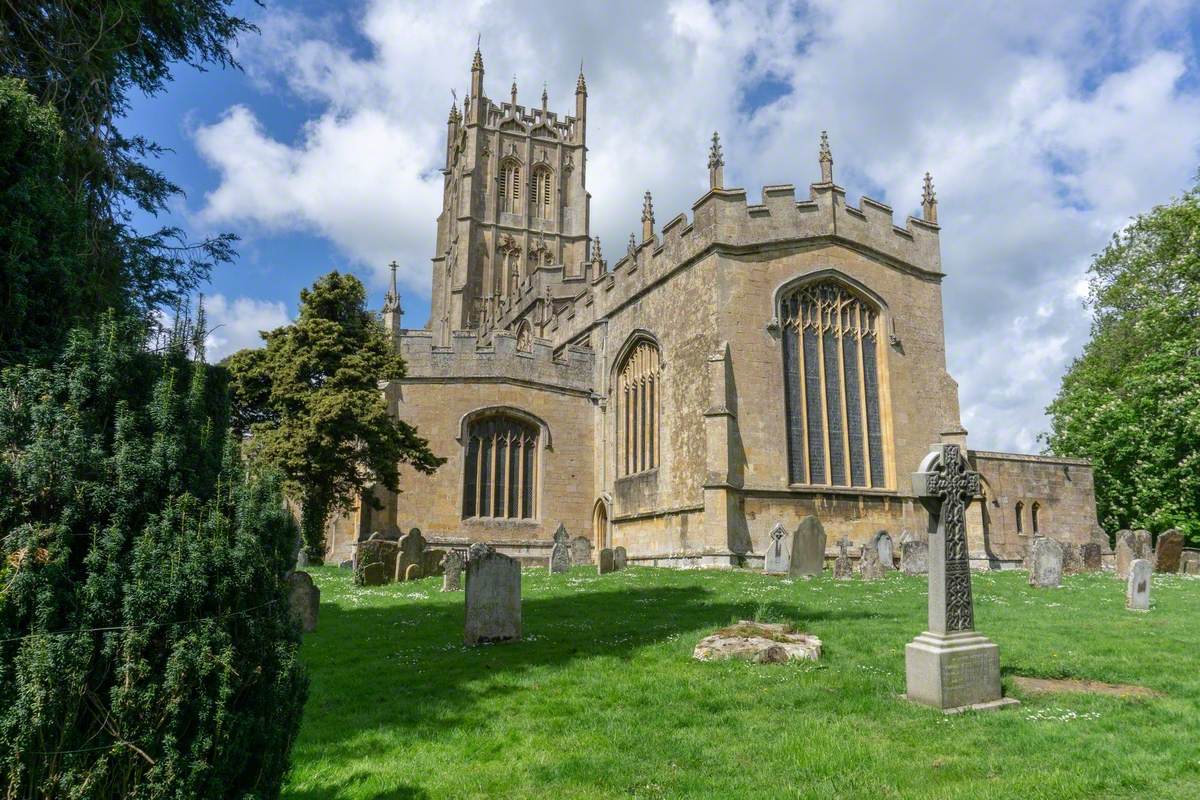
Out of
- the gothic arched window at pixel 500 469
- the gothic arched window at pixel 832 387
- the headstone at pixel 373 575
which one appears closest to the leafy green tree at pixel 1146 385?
the gothic arched window at pixel 832 387

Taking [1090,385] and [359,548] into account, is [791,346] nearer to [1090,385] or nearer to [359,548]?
[359,548]

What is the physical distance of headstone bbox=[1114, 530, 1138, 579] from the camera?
15.9m

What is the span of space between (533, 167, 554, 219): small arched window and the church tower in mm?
65

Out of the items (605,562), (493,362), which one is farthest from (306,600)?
(493,362)

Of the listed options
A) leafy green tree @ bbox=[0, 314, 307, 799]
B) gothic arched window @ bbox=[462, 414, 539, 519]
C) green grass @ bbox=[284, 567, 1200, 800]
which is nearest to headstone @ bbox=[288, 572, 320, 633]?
green grass @ bbox=[284, 567, 1200, 800]

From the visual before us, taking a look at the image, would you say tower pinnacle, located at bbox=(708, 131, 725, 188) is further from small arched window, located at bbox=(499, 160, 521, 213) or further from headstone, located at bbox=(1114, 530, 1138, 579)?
small arched window, located at bbox=(499, 160, 521, 213)

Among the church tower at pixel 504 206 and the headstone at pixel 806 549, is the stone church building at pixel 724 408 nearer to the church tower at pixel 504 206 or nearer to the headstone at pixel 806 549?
the headstone at pixel 806 549

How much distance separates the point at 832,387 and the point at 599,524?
799cm

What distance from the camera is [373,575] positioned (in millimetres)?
14336

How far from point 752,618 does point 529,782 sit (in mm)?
5160

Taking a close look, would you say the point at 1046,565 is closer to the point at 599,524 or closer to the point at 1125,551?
the point at 1125,551

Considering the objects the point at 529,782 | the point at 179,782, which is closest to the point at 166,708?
the point at 179,782

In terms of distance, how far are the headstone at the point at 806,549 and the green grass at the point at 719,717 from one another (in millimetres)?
5221

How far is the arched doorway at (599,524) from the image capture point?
22.6 meters
